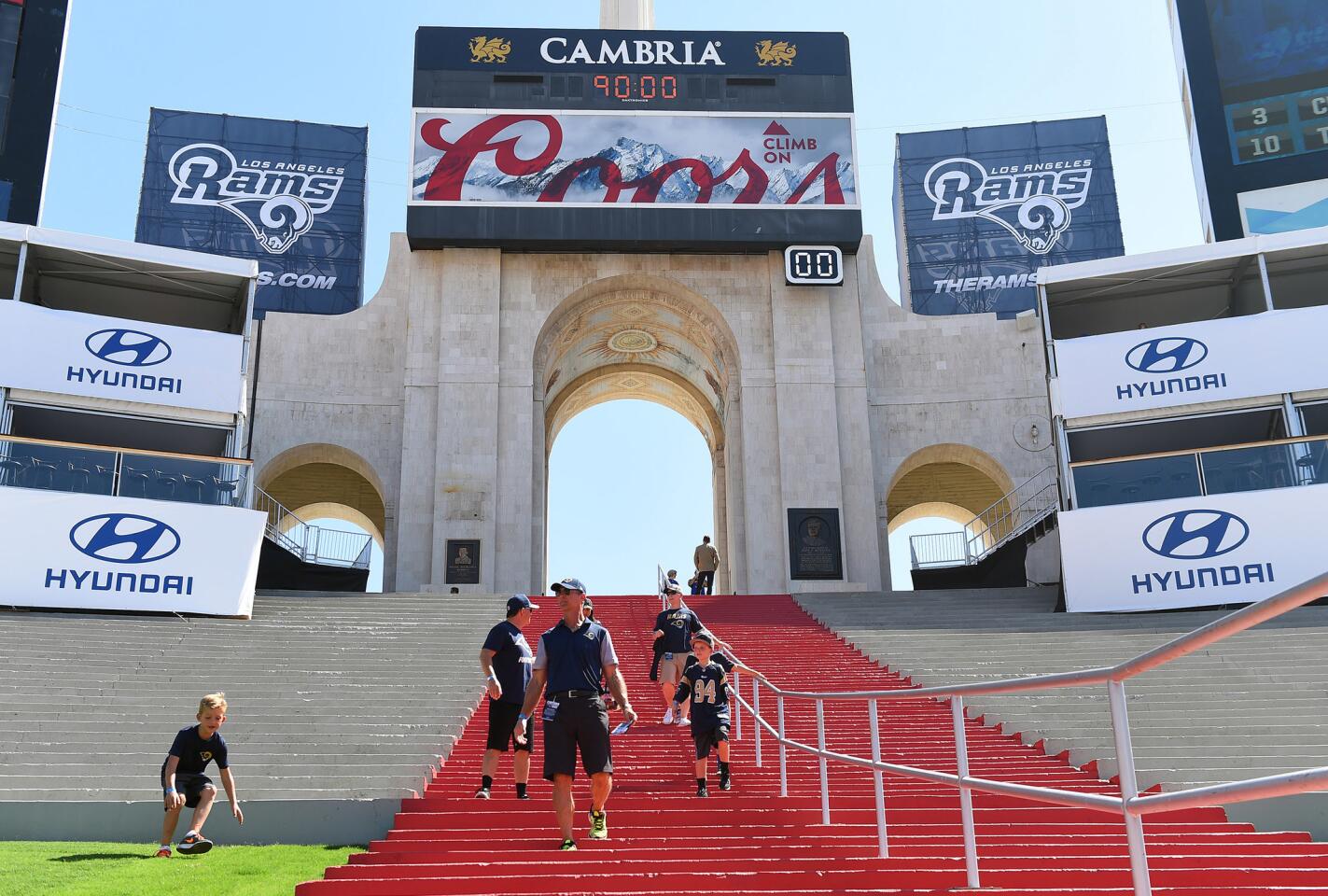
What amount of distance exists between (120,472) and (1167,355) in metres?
18.3

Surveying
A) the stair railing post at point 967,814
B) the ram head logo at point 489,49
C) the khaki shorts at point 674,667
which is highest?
the ram head logo at point 489,49

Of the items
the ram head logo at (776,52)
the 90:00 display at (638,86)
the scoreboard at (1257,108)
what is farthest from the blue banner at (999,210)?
the 90:00 display at (638,86)

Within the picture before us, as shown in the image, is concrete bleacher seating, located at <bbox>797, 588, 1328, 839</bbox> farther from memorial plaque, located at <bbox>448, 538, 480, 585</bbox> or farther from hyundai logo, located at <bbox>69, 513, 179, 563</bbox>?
hyundai logo, located at <bbox>69, 513, 179, 563</bbox>

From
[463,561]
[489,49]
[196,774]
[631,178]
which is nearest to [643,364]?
[631,178]

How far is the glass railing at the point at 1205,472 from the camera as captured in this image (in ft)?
61.5

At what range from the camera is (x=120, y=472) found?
730 inches

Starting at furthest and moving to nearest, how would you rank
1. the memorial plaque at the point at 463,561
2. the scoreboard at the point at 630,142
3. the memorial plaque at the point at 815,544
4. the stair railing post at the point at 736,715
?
the scoreboard at the point at 630,142 → the memorial plaque at the point at 815,544 → the memorial plaque at the point at 463,561 → the stair railing post at the point at 736,715

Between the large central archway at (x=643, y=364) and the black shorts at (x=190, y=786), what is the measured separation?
19737 mm

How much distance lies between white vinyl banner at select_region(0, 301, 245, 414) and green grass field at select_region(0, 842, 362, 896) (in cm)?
1299

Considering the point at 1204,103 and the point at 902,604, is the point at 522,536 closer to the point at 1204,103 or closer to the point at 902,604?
the point at 902,604

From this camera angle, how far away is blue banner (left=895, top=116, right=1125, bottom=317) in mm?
36656

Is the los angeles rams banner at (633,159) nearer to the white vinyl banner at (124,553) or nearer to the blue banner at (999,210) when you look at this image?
the blue banner at (999,210)

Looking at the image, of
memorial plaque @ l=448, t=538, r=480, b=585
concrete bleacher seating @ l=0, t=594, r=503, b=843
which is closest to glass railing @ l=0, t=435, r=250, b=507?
concrete bleacher seating @ l=0, t=594, r=503, b=843

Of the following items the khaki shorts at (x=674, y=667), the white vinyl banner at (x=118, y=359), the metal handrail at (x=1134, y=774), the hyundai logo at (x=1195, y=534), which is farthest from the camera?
the white vinyl banner at (x=118, y=359)
